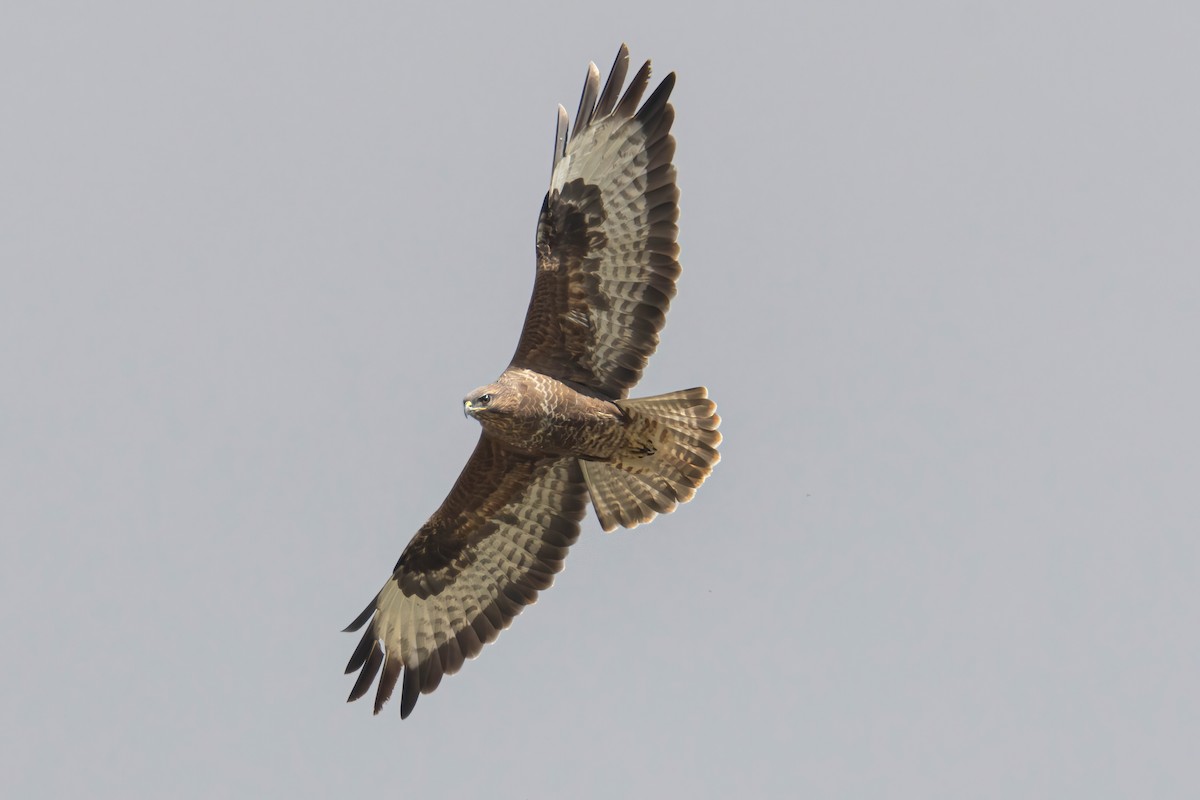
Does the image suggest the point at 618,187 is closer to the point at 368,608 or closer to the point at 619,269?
the point at 619,269

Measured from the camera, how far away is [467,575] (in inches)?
551

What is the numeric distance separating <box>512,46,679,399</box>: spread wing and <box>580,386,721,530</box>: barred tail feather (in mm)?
424

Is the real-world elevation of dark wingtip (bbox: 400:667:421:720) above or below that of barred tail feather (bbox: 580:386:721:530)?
below

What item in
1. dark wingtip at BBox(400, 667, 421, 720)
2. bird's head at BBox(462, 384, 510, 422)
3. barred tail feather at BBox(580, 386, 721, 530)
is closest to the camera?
bird's head at BBox(462, 384, 510, 422)

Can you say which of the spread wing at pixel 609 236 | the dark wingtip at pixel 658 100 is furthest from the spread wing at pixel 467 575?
the dark wingtip at pixel 658 100

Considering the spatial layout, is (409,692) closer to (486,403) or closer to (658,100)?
(486,403)

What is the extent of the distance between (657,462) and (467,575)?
1.96m

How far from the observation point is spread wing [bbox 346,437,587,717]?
1372cm

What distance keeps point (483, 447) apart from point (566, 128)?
265 centimetres

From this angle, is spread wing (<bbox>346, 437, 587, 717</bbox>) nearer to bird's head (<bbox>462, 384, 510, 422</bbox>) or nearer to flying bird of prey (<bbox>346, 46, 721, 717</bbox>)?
flying bird of prey (<bbox>346, 46, 721, 717</bbox>)

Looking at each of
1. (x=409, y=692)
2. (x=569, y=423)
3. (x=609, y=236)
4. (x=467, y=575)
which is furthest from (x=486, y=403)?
(x=409, y=692)

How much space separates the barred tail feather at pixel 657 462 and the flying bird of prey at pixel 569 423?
0.01m

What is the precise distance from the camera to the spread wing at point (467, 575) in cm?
1372

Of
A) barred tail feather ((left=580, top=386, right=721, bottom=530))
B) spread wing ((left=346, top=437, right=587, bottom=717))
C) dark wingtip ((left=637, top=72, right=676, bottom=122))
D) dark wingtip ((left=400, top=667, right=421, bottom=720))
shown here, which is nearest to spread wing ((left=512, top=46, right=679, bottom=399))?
dark wingtip ((left=637, top=72, right=676, bottom=122))
